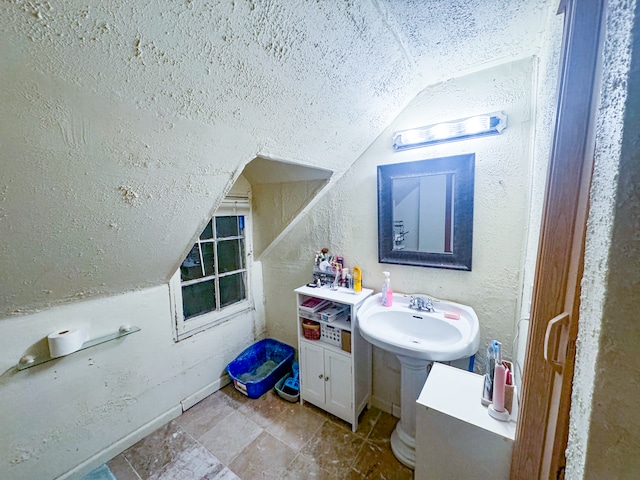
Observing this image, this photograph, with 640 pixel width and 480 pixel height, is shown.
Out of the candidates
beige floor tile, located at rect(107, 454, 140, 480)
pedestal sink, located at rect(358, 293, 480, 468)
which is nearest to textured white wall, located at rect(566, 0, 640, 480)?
pedestal sink, located at rect(358, 293, 480, 468)

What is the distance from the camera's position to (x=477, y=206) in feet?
4.44

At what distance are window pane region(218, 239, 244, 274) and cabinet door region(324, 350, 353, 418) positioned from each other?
103cm

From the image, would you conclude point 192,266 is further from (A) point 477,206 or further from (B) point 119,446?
(A) point 477,206

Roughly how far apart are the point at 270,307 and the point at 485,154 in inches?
77.6

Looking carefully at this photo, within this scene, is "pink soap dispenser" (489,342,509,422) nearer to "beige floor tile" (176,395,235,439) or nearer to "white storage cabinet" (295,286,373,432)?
"white storage cabinet" (295,286,373,432)

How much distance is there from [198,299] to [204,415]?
79 centimetres

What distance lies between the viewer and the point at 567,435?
0.51 m

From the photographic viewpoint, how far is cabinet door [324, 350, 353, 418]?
1.63m

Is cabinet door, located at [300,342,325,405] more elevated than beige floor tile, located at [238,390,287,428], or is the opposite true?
cabinet door, located at [300,342,325,405]

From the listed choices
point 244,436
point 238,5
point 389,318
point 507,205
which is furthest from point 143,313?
point 507,205

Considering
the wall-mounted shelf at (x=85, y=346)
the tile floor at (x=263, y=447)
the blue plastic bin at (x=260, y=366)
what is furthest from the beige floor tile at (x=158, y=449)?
the wall-mounted shelf at (x=85, y=346)

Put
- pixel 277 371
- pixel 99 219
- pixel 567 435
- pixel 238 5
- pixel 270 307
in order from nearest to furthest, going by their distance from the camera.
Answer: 1. pixel 567 435
2. pixel 238 5
3. pixel 99 219
4. pixel 277 371
5. pixel 270 307

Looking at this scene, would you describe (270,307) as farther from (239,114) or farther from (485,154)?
(485,154)

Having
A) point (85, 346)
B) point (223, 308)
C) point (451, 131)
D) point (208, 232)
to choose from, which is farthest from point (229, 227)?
point (451, 131)
